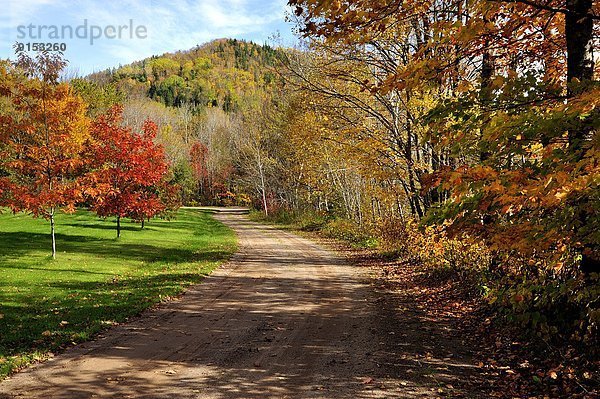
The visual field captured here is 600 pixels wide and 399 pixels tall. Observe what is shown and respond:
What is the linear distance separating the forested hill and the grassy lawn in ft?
324

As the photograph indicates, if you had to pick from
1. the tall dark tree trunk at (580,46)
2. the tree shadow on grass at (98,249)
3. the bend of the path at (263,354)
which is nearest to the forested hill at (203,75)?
the tree shadow on grass at (98,249)

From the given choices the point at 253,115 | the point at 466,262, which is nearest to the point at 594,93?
the point at 466,262

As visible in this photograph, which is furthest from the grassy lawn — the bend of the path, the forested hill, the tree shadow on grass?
the forested hill

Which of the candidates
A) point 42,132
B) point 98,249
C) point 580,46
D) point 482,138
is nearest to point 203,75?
point 98,249

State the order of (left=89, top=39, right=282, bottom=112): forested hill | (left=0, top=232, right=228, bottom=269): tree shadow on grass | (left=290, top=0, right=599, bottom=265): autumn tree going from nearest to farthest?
(left=290, top=0, right=599, bottom=265): autumn tree
(left=0, top=232, right=228, bottom=269): tree shadow on grass
(left=89, top=39, right=282, bottom=112): forested hill

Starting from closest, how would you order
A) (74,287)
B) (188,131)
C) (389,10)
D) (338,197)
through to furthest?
(389,10), (74,287), (338,197), (188,131)

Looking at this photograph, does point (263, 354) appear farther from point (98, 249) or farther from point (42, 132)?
point (98, 249)

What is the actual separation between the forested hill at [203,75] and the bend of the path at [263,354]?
112 meters

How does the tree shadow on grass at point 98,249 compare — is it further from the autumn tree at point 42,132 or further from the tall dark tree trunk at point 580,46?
the tall dark tree trunk at point 580,46

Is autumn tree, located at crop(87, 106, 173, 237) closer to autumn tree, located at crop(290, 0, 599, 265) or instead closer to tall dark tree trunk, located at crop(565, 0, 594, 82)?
autumn tree, located at crop(290, 0, 599, 265)

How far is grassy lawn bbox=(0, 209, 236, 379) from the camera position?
7412mm

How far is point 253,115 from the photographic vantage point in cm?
4547

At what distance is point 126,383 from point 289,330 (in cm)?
296

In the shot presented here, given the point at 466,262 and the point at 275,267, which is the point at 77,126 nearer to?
the point at 275,267
